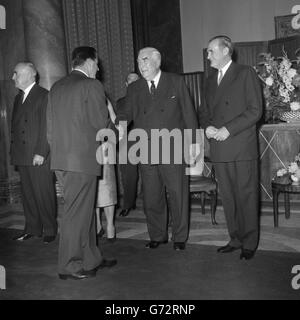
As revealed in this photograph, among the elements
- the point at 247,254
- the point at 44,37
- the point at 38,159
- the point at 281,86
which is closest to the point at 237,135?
the point at 247,254

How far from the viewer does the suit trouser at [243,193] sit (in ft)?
12.7

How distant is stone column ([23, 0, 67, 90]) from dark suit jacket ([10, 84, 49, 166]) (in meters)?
1.81

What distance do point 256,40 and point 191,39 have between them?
141 cm

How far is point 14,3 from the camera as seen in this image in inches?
275

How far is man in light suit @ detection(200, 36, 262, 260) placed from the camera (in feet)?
12.4

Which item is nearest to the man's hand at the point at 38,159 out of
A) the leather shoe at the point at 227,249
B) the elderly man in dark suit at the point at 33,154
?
the elderly man in dark suit at the point at 33,154

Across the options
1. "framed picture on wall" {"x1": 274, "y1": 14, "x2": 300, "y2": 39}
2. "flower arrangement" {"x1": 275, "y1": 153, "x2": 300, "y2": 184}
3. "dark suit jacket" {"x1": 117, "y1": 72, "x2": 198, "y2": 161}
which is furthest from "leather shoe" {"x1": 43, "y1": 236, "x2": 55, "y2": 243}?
"framed picture on wall" {"x1": 274, "y1": 14, "x2": 300, "y2": 39}

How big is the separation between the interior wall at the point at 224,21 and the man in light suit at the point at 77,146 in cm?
638

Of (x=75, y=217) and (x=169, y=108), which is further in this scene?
(x=169, y=108)

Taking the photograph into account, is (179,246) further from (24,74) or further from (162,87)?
(24,74)

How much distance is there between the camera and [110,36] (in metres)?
7.12

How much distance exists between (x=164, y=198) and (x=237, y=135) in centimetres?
94
